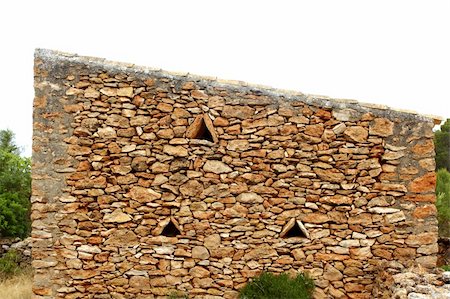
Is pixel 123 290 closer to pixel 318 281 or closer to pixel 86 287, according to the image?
pixel 86 287

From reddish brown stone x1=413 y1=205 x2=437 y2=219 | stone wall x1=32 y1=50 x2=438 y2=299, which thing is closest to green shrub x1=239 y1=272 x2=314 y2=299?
stone wall x1=32 y1=50 x2=438 y2=299

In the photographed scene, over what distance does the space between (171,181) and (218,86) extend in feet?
4.87

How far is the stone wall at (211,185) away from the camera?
262 inches

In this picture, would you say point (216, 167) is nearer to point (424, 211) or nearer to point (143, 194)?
point (143, 194)

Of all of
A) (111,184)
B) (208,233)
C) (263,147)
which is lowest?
(208,233)

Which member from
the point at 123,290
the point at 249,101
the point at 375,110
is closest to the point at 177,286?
the point at 123,290

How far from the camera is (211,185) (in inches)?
266

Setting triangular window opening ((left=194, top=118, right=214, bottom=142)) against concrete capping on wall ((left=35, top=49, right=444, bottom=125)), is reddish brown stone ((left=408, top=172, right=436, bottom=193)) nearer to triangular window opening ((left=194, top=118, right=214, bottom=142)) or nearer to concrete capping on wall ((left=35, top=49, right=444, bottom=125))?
concrete capping on wall ((left=35, top=49, right=444, bottom=125))

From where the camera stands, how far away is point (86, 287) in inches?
263

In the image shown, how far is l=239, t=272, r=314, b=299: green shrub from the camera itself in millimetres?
6270

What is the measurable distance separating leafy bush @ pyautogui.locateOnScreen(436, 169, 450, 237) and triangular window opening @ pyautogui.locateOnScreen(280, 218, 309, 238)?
671 cm

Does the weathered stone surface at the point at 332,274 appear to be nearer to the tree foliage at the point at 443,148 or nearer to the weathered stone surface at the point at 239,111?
the weathered stone surface at the point at 239,111

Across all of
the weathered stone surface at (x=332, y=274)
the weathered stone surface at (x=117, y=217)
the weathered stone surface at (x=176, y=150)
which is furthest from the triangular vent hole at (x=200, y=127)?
the weathered stone surface at (x=332, y=274)

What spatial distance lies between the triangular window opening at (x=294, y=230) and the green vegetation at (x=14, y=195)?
309 inches
